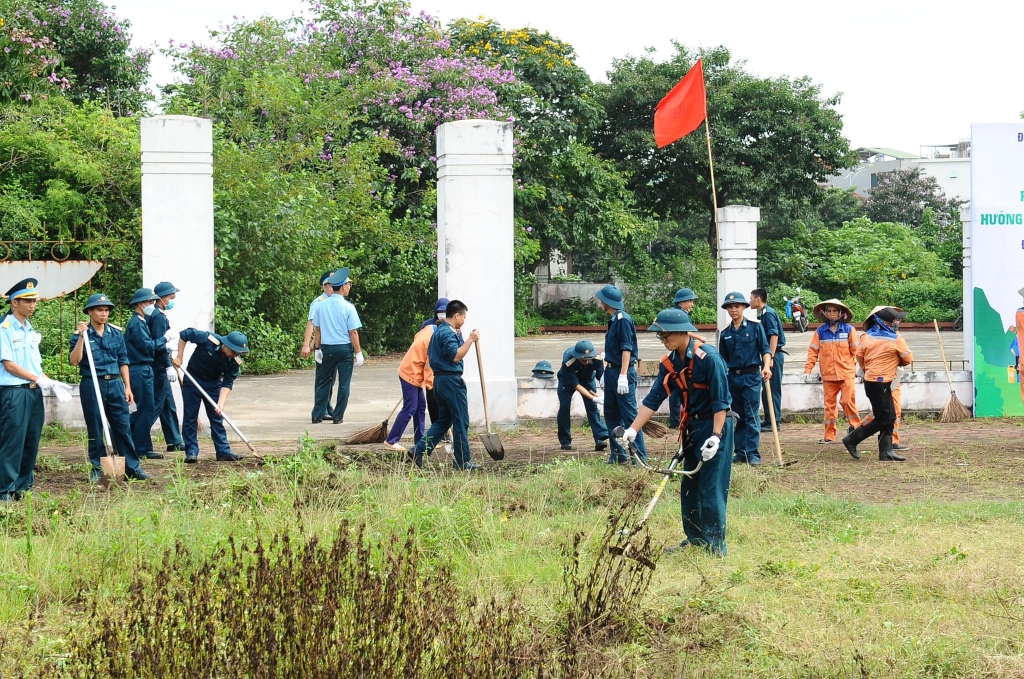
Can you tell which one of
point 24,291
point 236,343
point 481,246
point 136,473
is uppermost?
point 481,246

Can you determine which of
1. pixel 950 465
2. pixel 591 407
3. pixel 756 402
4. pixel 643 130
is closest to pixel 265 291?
pixel 591 407

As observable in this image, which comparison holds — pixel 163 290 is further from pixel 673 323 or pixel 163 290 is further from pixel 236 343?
pixel 673 323

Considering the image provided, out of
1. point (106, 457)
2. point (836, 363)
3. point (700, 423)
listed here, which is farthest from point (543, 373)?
point (700, 423)

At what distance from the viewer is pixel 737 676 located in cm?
458

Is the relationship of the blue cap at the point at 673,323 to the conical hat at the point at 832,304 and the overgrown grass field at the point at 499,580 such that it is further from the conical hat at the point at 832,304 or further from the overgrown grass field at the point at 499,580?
the conical hat at the point at 832,304

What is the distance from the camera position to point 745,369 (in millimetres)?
10086

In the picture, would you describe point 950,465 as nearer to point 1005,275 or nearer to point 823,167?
point 1005,275

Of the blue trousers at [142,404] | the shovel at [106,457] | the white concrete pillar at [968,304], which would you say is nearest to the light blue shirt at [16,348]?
the shovel at [106,457]

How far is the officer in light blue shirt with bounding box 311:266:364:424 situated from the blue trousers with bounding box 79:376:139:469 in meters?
3.48

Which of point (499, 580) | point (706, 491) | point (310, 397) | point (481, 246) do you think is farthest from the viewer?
point (310, 397)

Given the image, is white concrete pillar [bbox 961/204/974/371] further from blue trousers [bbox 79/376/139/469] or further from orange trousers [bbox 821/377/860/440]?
blue trousers [bbox 79/376/139/469]

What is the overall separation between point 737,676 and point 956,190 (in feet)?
212

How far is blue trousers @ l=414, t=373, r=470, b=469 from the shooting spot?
30.8 feet

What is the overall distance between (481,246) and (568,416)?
7.14ft
